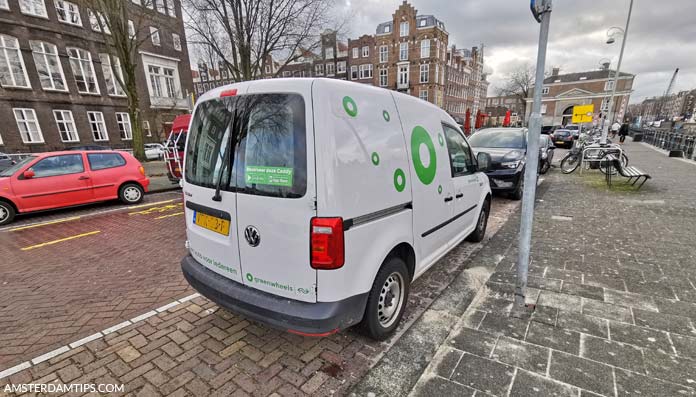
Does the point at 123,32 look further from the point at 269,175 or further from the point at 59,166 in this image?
the point at 269,175

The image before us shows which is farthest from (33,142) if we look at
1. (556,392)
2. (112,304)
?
(556,392)

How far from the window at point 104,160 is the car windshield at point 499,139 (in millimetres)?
9898

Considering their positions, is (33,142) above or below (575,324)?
above

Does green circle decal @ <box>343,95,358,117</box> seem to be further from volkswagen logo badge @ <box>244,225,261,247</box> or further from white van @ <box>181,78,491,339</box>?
volkswagen logo badge @ <box>244,225,261,247</box>

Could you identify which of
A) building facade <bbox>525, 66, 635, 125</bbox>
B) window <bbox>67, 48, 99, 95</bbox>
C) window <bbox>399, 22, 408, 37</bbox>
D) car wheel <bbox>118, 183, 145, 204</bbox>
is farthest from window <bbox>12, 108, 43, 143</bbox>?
building facade <bbox>525, 66, 635, 125</bbox>

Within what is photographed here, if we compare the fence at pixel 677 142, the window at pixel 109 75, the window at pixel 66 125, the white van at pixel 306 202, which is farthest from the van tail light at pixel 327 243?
the window at pixel 66 125

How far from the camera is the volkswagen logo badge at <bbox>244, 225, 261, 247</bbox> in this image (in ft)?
7.09

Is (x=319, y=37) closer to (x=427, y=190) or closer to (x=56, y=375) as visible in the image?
(x=427, y=190)

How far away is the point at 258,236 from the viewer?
2.15 m

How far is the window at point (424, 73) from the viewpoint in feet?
149

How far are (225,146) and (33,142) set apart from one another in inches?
1062

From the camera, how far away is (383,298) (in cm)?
253

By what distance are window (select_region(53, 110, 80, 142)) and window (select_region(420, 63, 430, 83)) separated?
42.3m

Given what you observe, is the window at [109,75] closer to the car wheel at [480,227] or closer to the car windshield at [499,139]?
the car windshield at [499,139]
